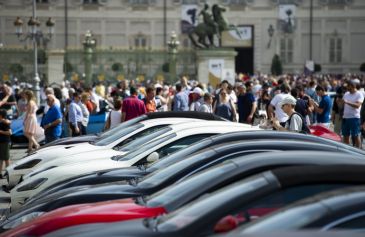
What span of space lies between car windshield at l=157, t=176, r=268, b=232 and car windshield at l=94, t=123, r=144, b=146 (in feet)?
23.8

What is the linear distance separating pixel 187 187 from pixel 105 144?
6.74 metres

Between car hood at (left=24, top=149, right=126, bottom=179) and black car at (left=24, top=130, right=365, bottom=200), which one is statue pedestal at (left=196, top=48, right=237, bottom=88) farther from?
black car at (left=24, top=130, right=365, bottom=200)

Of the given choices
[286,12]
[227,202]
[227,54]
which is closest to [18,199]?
[227,202]

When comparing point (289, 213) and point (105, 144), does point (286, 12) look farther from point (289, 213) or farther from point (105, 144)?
point (289, 213)

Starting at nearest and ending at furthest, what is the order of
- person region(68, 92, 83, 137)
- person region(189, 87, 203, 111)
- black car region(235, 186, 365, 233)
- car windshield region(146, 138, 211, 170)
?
black car region(235, 186, 365, 233), car windshield region(146, 138, 211, 170), person region(68, 92, 83, 137), person region(189, 87, 203, 111)

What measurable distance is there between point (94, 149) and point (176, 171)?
5289 mm

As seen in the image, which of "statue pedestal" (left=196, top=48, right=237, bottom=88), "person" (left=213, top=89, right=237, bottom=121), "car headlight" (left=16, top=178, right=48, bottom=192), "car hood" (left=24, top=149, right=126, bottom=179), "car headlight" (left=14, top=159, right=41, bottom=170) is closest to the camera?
"car headlight" (left=16, top=178, right=48, bottom=192)

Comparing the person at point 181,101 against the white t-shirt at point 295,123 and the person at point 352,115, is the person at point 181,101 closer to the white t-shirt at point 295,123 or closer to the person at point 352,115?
the person at point 352,115

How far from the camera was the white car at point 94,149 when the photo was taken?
40.4ft

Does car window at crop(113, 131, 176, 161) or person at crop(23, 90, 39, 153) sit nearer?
car window at crop(113, 131, 176, 161)

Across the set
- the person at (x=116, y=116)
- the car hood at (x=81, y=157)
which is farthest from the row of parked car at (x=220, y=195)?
the person at (x=116, y=116)

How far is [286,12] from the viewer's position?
69.2m

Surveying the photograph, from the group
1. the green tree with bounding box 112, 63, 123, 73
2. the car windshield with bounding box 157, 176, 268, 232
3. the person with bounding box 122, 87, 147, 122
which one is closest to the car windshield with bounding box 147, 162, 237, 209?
the car windshield with bounding box 157, 176, 268, 232

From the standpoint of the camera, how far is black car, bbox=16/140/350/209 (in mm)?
7492
